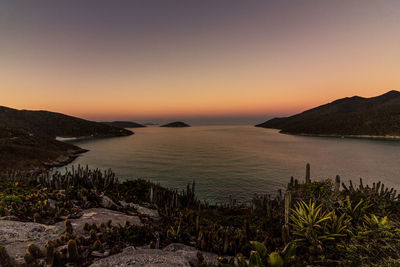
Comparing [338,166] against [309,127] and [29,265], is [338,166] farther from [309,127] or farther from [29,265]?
[309,127]

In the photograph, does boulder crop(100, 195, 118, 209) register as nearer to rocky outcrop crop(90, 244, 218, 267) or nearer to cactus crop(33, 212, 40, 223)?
cactus crop(33, 212, 40, 223)

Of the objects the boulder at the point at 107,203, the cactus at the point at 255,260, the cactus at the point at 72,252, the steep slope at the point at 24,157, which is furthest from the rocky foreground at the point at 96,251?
the steep slope at the point at 24,157

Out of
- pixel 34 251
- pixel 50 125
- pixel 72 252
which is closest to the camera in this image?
pixel 34 251

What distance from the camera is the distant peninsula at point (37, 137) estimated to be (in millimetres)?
43594

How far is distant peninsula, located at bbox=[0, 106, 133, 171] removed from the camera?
1716 inches

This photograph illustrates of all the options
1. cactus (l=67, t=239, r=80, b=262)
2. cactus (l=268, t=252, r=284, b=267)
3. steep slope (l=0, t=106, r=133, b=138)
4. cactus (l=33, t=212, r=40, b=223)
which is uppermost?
steep slope (l=0, t=106, r=133, b=138)

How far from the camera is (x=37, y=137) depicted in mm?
69125

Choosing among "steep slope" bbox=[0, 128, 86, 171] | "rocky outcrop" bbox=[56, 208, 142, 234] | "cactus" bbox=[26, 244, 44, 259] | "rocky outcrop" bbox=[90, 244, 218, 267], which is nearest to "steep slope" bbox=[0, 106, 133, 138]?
"steep slope" bbox=[0, 128, 86, 171]

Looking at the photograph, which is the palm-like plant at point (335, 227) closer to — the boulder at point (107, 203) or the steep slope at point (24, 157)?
the boulder at point (107, 203)

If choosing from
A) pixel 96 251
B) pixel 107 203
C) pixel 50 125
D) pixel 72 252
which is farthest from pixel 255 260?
pixel 50 125

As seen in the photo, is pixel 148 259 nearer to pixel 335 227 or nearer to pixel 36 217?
pixel 36 217

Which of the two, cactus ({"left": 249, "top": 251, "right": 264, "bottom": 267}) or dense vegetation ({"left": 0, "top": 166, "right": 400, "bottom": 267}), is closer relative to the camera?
cactus ({"left": 249, "top": 251, "right": 264, "bottom": 267})

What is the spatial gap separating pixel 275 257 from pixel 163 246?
596 centimetres

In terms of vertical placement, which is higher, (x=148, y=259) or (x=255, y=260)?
(x=255, y=260)
